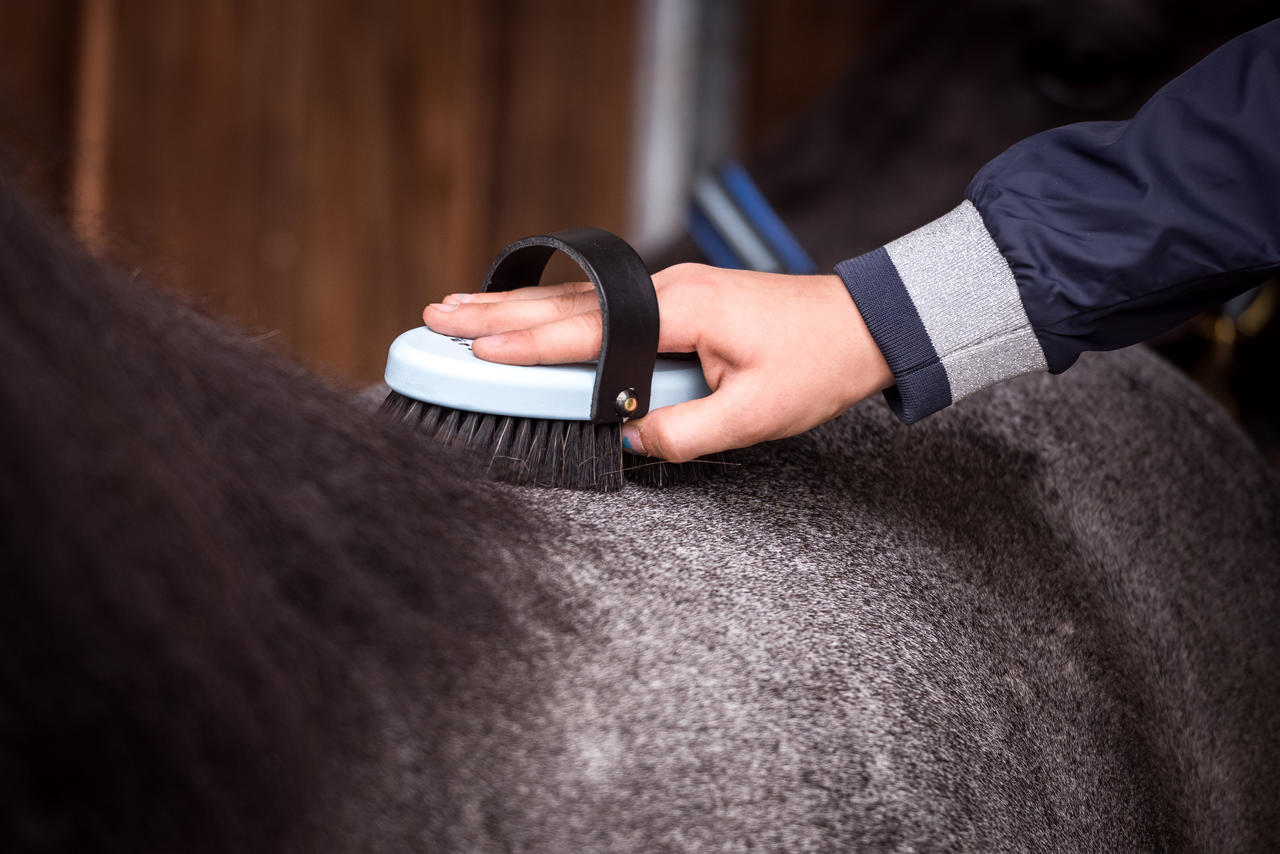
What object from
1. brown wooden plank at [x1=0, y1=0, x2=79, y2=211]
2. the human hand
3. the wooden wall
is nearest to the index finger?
the human hand

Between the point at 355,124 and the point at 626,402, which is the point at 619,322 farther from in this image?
the point at 355,124

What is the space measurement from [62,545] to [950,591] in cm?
37

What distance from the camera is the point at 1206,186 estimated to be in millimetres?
464

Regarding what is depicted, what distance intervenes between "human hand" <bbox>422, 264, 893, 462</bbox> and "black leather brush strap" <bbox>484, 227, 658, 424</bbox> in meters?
0.01

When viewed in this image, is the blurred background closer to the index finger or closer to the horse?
the horse

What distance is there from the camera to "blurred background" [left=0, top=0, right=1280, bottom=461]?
4.71ft

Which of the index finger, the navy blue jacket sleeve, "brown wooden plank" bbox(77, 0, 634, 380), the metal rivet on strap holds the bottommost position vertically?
"brown wooden plank" bbox(77, 0, 634, 380)

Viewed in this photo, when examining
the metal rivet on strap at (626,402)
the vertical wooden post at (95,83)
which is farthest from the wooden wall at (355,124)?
the metal rivet on strap at (626,402)

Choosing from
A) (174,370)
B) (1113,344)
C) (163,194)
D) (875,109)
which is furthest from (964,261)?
(163,194)

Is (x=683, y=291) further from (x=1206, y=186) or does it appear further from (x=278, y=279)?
(x=278, y=279)

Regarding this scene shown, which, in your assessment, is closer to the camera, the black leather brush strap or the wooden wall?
the black leather brush strap

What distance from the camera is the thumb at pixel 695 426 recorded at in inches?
17.3

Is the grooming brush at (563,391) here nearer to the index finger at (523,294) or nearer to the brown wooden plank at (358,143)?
the index finger at (523,294)

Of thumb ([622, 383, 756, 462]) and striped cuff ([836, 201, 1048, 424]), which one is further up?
striped cuff ([836, 201, 1048, 424])
